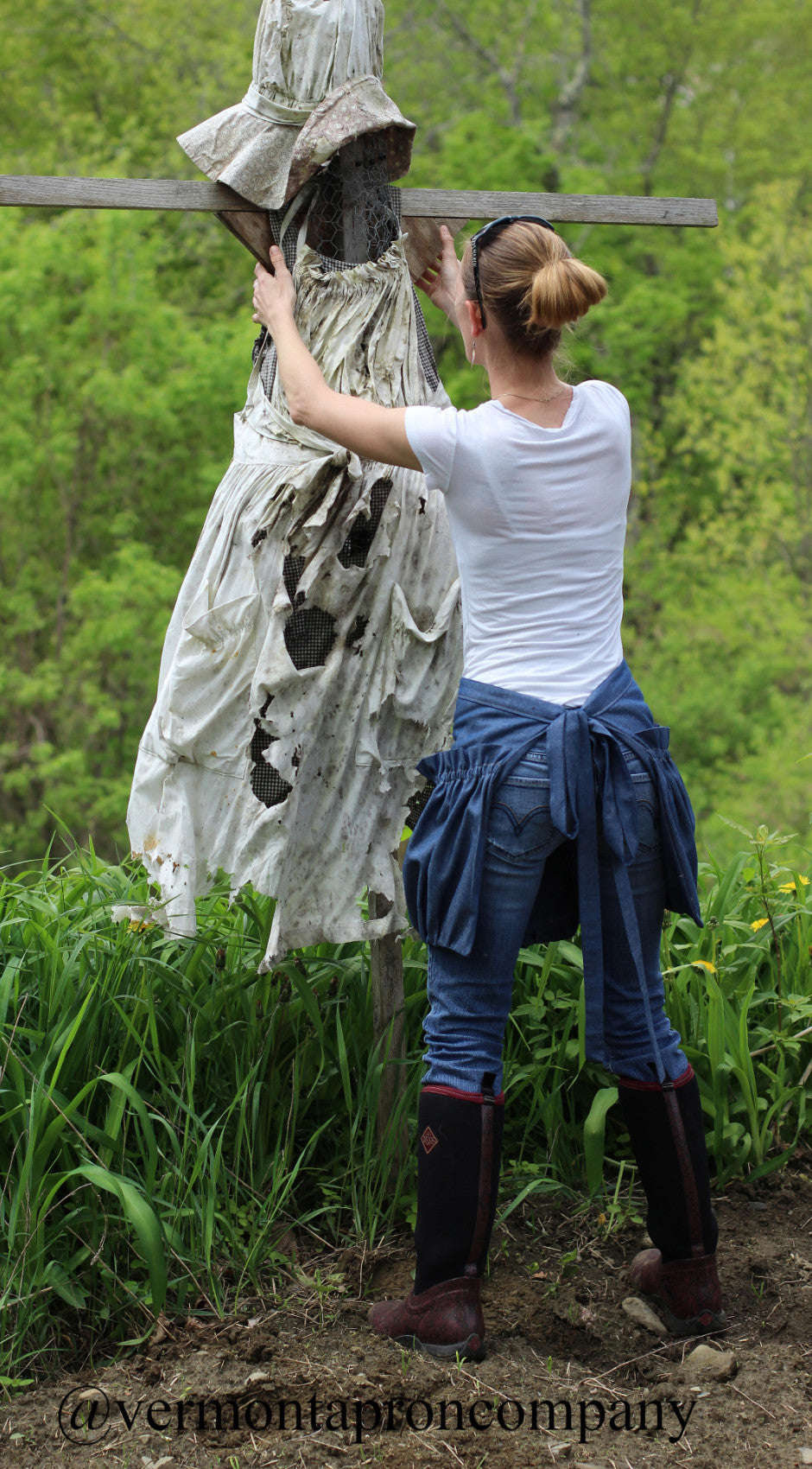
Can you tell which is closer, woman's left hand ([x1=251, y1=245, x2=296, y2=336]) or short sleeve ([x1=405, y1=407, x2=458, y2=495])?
short sleeve ([x1=405, y1=407, x2=458, y2=495])

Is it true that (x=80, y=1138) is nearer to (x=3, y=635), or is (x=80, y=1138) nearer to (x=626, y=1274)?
(x=626, y=1274)

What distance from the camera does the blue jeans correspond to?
2.00 metres

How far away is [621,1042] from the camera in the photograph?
2.18 m

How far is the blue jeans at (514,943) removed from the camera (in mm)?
1998

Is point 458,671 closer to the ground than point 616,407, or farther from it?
closer to the ground

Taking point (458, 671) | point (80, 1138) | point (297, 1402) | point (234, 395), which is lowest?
point (297, 1402)

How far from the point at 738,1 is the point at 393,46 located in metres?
4.26

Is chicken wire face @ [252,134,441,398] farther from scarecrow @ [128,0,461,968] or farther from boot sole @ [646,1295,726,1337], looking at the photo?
boot sole @ [646,1295,726,1337]

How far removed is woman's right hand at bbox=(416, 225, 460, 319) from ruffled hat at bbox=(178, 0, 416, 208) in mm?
271

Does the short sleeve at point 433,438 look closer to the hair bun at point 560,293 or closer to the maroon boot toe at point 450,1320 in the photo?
the hair bun at point 560,293

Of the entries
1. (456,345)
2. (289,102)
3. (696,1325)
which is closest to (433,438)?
(289,102)

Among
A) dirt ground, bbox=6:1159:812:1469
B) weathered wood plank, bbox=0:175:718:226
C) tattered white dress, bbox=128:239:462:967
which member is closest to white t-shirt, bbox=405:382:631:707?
tattered white dress, bbox=128:239:462:967

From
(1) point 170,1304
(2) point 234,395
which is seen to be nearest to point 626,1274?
(1) point 170,1304

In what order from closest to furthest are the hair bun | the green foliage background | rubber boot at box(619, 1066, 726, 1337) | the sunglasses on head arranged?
the hair bun < the sunglasses on head < rubber boot at box(619, 1066, 726, 1337) < the green foliage background
